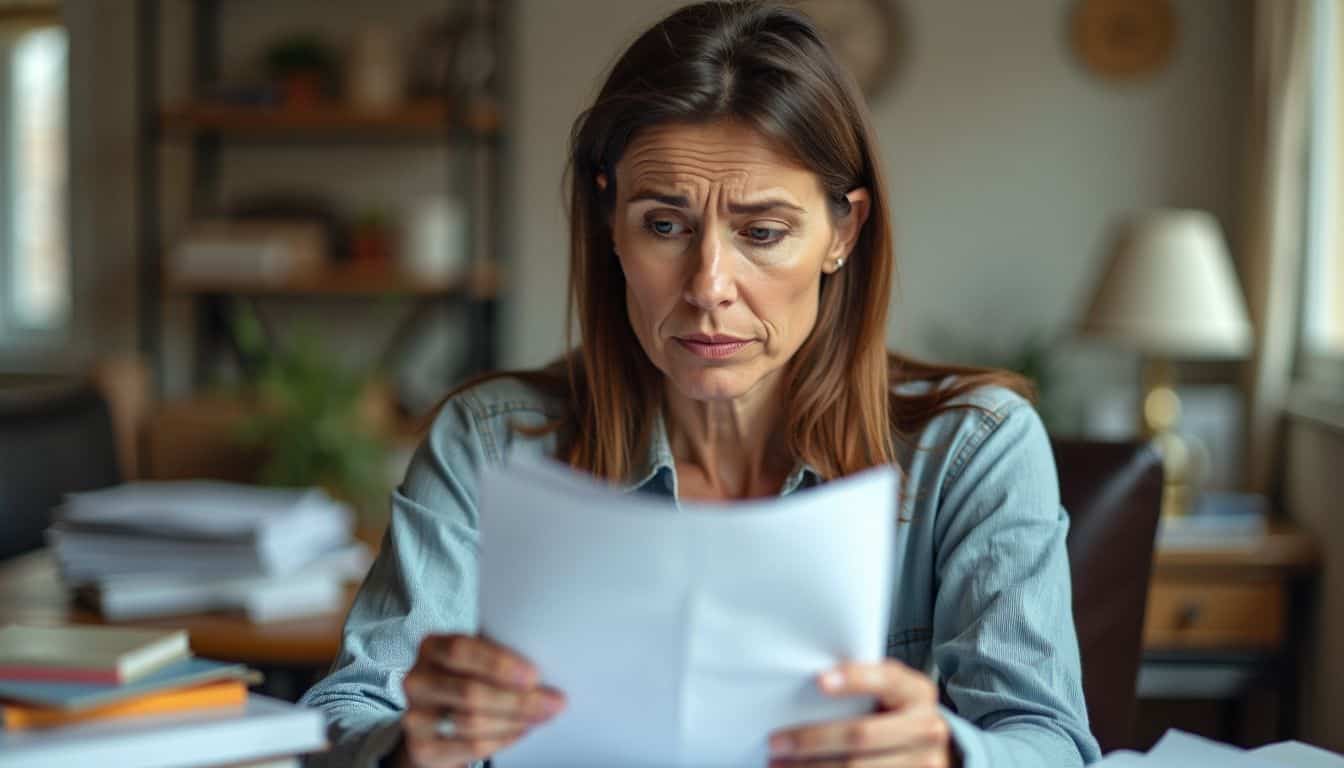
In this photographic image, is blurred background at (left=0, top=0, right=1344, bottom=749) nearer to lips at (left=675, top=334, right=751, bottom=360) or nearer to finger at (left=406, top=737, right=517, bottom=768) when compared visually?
lips at (left=675, top=334, right=751, bottom=360)

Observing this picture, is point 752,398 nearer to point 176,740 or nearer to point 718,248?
point 718,248

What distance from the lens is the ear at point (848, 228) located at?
134 centimetres

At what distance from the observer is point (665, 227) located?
1263mm

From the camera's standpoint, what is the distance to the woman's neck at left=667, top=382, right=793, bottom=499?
1425 mm

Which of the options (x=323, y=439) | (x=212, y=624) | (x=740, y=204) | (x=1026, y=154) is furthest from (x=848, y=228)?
(x=1026, y=154)

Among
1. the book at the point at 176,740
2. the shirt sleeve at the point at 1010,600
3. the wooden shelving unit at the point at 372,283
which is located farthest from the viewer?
the wooden shelving unit at the point at 372,283

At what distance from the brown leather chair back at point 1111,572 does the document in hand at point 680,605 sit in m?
0.64

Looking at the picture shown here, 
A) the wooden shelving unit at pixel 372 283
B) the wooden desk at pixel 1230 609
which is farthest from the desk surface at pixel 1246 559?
the wooden shelving unit at pixel 372 283

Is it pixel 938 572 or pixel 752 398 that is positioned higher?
pixel 752 398

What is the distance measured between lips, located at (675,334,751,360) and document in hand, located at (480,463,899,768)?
1.50ft

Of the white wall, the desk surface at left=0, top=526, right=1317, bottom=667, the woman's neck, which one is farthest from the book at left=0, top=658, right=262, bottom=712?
the white wall

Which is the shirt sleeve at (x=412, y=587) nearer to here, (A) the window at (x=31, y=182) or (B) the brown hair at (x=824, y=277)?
(B) the brown hair at (x=824, y=277)

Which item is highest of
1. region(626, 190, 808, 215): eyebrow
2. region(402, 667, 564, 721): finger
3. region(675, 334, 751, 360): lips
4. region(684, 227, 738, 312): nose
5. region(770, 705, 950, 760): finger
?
region(626, 190, 808, 215): eyebrow

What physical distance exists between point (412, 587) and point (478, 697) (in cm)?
40
